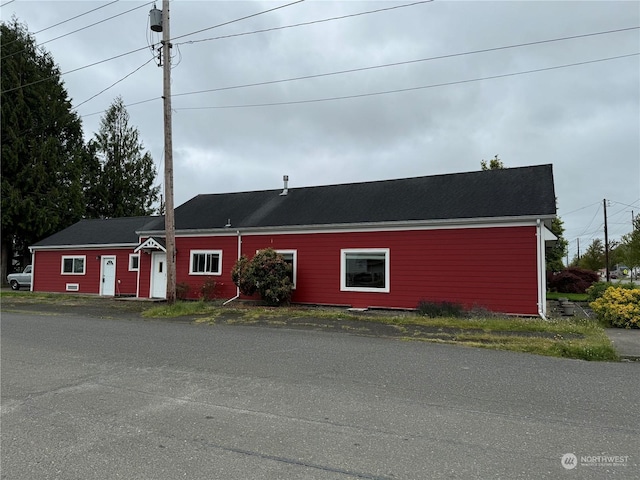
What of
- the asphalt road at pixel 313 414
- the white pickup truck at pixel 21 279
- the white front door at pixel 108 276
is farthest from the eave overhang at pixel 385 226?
the white pickup truck at pixel 21 279

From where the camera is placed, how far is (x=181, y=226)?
816 inches

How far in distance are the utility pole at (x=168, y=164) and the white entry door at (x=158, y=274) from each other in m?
6.11

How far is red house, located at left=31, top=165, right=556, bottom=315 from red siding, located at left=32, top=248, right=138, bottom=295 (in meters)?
0.12

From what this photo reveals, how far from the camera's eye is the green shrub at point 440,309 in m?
13.7

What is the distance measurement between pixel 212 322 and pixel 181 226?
906cm

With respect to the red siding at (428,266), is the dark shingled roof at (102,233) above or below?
above

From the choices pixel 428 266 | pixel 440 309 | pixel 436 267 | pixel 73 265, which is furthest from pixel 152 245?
pixel 440 309

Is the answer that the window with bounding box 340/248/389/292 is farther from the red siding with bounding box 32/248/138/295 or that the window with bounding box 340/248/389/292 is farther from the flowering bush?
the red siding with bounding box 32/248/138/295

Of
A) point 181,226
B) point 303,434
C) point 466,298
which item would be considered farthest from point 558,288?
point 303,434

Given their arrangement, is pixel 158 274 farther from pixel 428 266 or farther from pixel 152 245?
pixel 428 266

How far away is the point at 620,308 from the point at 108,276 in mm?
22991

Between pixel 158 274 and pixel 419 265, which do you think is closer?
pixel 419 265

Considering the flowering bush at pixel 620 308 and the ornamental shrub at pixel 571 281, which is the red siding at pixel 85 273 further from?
the ornamental shrub at pixel 571 281

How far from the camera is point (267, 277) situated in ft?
54.6
